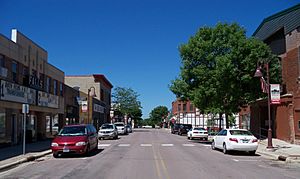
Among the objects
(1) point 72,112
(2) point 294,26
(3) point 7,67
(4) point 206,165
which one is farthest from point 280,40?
(1) point 72,112

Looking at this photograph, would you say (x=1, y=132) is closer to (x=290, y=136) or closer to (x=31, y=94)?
(x=31, y=94)

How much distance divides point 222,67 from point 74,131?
1282 centimetres

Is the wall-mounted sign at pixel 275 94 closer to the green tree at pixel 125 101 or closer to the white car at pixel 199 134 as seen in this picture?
the white car at pixel 199 134

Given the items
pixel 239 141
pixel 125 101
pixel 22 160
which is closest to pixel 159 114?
pixel 125 101

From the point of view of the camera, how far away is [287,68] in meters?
29.7

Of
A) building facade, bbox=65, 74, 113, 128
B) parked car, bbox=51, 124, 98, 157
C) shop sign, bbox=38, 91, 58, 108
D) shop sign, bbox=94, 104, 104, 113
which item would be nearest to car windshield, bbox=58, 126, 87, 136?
parked car, bbox=51, 124, 98, 157

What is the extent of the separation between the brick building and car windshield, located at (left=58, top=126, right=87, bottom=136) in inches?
633

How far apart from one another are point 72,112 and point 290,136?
24959 mm

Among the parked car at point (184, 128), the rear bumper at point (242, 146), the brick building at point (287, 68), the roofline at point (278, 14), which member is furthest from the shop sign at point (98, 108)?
the rear bumper at point (242, 146)

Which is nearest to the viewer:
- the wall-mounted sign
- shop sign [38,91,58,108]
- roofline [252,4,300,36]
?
the wall-mounted sign

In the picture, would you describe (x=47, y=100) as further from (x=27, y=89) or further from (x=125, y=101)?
(x=125, y=101)

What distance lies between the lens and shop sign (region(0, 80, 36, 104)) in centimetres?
2308

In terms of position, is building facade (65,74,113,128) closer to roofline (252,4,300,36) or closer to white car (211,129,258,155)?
roofline (252,4,300,36)

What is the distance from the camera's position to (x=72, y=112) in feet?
143
